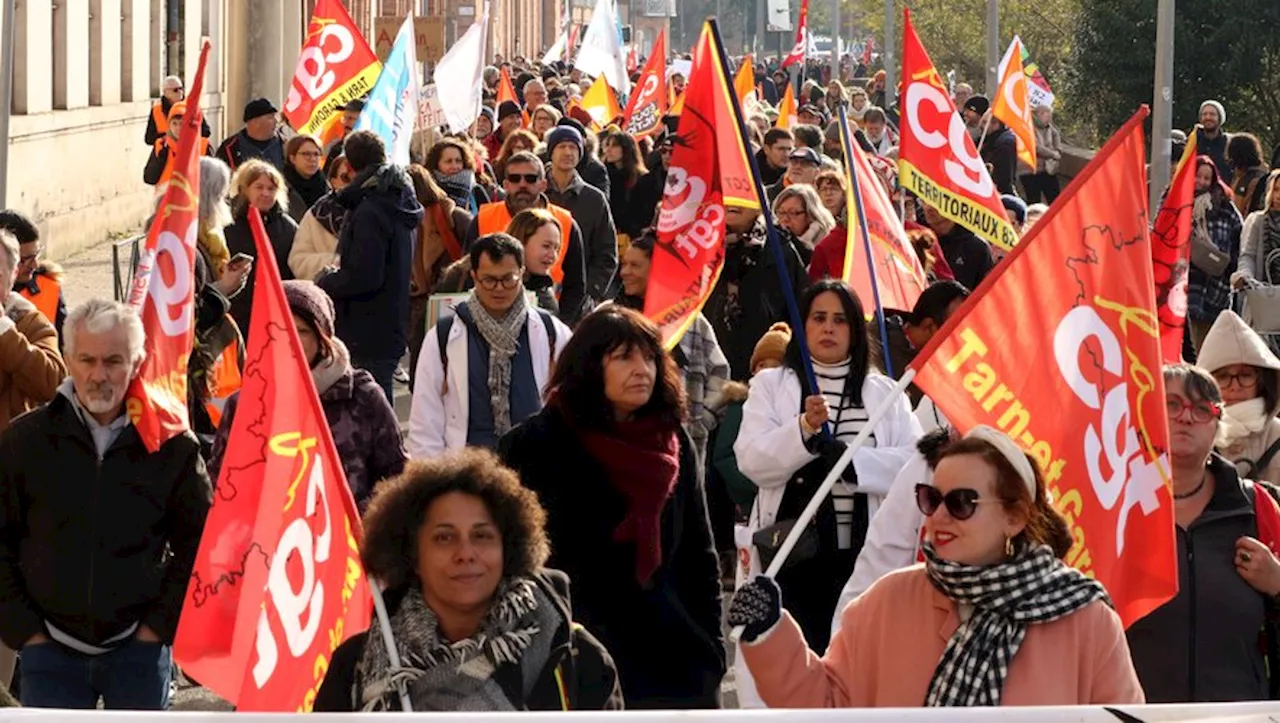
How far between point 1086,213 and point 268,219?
6.46m

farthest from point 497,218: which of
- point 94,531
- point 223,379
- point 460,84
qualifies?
point 460,84

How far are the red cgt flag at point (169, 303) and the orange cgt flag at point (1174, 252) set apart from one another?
290 cm

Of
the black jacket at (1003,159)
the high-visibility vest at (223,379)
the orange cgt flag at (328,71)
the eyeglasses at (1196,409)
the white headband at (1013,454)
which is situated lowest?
the black jacket at (1003,159)

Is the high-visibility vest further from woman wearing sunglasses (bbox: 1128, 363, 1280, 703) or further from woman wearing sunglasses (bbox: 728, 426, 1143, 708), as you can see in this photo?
woman wearing sunglasses (bbox: 728, 426, 1143, 708)

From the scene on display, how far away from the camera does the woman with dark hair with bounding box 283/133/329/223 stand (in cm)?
1377

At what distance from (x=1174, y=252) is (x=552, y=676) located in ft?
14.0

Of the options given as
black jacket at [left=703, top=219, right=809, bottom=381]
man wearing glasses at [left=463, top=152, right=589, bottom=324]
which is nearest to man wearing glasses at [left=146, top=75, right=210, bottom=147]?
man wearing glasses at [left=463, top=152, right=589, bottom=324]

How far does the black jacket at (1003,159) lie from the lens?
76.9ft

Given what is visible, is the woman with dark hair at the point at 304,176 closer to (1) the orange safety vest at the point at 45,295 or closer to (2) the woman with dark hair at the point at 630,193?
(2) the woman with dark hair at the point at 630,193

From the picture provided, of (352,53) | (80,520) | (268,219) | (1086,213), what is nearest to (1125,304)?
(1086,213)

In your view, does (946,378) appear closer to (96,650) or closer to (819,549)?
(819,549)

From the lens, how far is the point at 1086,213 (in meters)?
5.75

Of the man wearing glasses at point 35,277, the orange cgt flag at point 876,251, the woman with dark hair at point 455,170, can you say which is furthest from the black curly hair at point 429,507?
the woman with dark hair at point 455,170

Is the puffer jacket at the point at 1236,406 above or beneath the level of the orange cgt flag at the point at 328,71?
beneath
